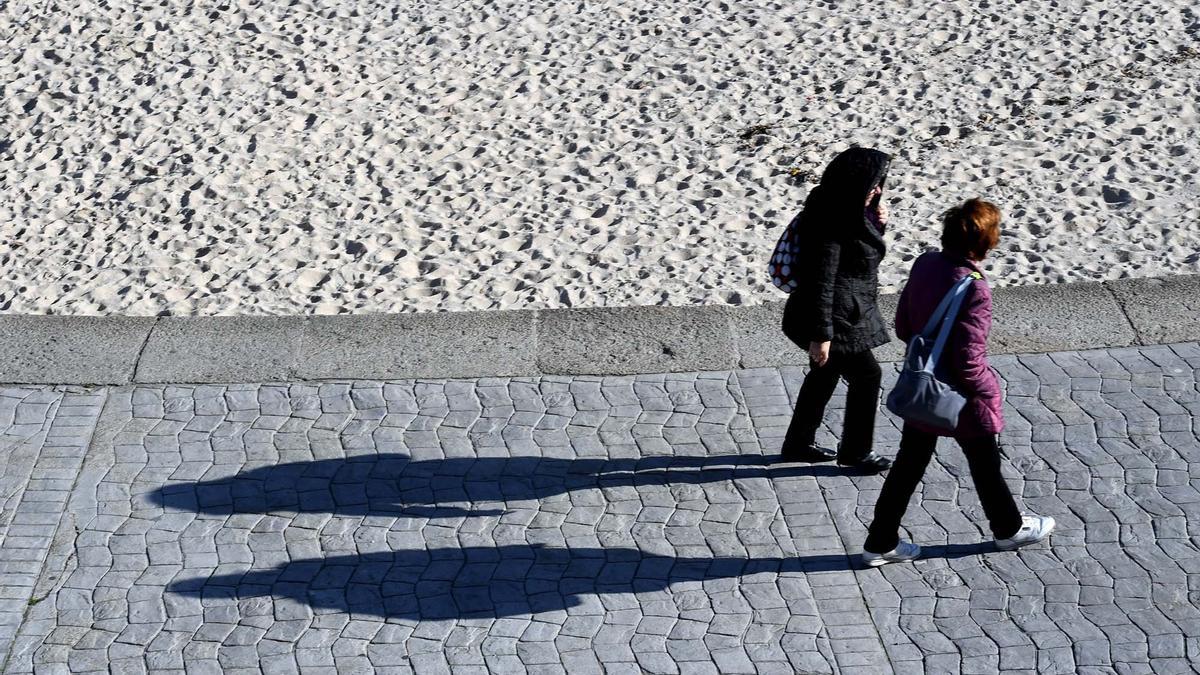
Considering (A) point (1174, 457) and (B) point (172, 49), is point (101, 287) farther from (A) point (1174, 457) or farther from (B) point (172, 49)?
(A) point (1174, 457)

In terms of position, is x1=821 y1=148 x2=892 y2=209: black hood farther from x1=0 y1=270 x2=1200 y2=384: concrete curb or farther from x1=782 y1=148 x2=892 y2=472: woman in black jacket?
x1=0 y1=270 x2=1200 y2=384: concrete curb

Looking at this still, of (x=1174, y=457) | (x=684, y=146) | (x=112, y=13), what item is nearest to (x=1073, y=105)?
(x=684, y=146)

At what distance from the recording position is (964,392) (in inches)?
189

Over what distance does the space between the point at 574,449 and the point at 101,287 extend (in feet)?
10.3

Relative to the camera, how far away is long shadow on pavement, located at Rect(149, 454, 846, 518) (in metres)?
5.66

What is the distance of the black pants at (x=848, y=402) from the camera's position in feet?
17.9

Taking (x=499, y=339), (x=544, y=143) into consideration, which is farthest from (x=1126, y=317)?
(x=544, y=143)

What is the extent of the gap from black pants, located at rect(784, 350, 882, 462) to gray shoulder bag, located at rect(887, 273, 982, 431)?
66 centimetres

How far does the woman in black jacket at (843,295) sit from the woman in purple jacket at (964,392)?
0.33m

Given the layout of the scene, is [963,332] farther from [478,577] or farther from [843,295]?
[478,577]

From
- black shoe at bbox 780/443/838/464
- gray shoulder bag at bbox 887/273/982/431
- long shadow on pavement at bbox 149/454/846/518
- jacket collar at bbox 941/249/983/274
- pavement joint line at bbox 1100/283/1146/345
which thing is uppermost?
jacket collar at bbox 941/249/983/274

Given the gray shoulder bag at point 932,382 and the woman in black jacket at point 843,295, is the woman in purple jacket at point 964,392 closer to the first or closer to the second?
the gray shoulder bag at point 932,382

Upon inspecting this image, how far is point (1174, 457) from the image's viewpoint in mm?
5680

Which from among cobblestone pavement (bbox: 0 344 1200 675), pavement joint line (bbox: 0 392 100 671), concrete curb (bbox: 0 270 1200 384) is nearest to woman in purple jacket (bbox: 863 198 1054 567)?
cobblestone pavement (bbox: 0 344 1200 675)
